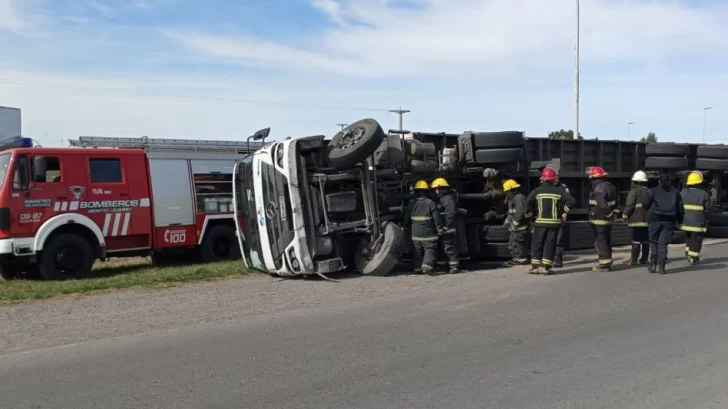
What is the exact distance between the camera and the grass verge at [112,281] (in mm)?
9297

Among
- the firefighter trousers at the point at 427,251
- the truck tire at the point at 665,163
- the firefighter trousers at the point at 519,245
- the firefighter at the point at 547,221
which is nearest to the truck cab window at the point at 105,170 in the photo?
the firefighter trousers at the point at 427,251

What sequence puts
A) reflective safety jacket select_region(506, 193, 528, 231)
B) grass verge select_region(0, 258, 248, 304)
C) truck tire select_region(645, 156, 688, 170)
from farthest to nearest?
1. truck tire select_region(645, 156, 688, 170)
2. reflective safety jacket select_region(506, 193, 528, 231)
3. grass verge select_region(0, 258, 248, 304)

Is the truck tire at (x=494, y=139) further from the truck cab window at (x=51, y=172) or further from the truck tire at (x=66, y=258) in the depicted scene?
the truck cab window at (x=51, y=172)

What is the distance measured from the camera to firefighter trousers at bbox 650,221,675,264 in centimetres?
1063

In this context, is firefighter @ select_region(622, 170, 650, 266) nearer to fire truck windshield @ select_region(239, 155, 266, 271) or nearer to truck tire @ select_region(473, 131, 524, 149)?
truck tire @ select_region(473, 131, 524, 149)

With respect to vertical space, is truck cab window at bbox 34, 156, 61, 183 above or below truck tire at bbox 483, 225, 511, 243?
above

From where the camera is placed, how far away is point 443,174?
11711 mm

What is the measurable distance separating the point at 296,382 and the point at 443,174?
7.15 metres

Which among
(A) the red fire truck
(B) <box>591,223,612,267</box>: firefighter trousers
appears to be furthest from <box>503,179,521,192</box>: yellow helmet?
(A) the red fire truck

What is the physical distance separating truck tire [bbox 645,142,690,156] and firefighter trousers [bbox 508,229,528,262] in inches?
234

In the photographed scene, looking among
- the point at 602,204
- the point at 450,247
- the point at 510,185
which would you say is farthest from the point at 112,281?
the point at 602,204

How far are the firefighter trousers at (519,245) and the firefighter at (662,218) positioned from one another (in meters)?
2.07

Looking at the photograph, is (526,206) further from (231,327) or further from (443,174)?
(231,327)

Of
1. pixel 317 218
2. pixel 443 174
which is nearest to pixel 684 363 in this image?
pixel 317 218
